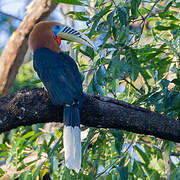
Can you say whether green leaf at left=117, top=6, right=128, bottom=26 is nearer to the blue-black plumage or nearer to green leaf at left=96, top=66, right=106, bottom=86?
green leaf at left=96, top=66, right=106, bottom=86

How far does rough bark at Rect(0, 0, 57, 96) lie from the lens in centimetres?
495

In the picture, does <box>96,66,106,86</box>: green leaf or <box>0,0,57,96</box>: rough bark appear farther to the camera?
<box>0,0,57,96</box>: rough bark

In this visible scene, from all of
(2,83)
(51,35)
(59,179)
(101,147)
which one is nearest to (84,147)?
(101,147)

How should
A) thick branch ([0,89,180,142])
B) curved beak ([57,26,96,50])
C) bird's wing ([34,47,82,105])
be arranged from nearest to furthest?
1. thick branch ([0,89,180,142])
2. bird's wing ([34,47,82,105])
3. curved beak ([57,26,96,50])

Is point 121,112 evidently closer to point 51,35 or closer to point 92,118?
point 92,118

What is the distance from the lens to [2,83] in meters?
5.10

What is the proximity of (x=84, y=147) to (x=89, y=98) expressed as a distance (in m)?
0.48

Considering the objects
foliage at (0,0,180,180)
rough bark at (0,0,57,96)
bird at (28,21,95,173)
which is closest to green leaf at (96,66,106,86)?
foliage at (0,0,180,180)

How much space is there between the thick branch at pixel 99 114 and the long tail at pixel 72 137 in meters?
0.06

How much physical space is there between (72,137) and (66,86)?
324 millimetres

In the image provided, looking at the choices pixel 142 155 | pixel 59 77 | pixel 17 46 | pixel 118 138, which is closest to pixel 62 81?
pixel 59 77

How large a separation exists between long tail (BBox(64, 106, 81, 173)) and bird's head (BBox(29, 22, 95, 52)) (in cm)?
60

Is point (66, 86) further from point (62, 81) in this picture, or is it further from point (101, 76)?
point (101, 76)

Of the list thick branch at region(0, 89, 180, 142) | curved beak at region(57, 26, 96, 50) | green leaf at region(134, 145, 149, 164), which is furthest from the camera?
green leaf at region(134, 145, 149, 164)
